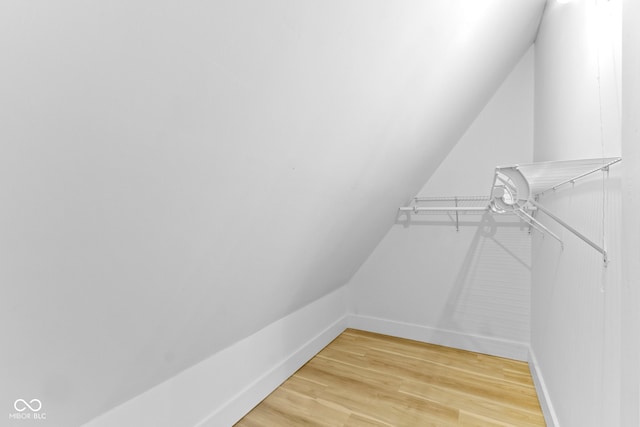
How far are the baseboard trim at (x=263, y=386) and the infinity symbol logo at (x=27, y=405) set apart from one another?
819 millimetres

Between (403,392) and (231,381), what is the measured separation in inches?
43.2

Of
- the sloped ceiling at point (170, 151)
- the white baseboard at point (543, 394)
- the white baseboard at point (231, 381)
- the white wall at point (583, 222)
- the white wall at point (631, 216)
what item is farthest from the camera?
the white baseboard at point (543, 394)

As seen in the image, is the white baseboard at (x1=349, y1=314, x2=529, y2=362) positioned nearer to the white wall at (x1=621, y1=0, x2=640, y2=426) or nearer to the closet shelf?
the closet shelf

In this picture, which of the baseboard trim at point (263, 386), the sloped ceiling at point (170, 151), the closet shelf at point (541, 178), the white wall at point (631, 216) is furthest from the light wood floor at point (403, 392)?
the white wall at point (631, 216)

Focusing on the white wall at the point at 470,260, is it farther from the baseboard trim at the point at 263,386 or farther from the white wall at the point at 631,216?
the white wall at the point at 631,216

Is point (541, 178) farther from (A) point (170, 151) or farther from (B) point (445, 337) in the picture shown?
(B) point (445, 337)

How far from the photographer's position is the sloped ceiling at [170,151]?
0.49 m

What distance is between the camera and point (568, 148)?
1394 mm

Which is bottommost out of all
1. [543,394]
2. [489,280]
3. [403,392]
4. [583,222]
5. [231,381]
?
[403,392]

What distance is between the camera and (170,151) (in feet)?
2.21

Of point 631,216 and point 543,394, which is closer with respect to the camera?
point 631,216

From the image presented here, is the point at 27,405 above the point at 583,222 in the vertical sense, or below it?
below

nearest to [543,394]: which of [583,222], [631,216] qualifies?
[583,222]

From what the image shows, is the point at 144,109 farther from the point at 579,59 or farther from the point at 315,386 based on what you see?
the point at 315,386
